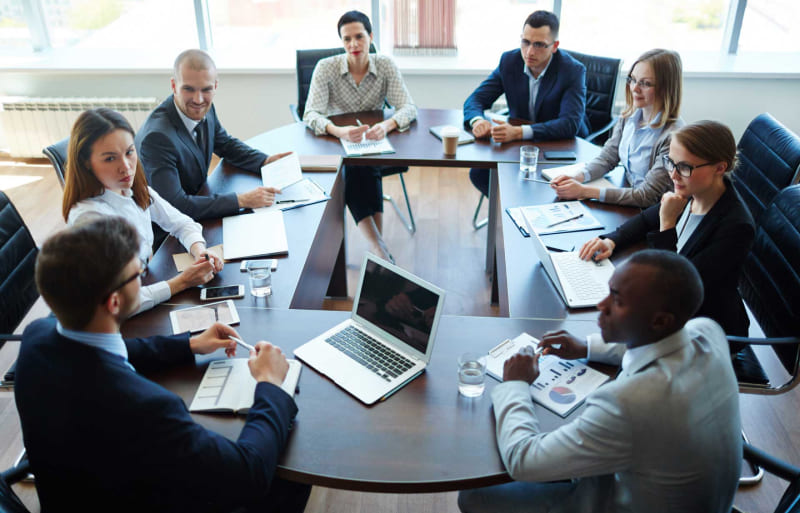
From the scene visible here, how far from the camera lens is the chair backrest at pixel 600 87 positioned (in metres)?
3.79

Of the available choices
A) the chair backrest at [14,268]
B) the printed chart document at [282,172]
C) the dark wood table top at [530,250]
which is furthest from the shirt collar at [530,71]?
the chair backrest at [14,268]

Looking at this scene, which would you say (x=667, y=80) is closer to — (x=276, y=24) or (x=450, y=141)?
(x=450, y=141)

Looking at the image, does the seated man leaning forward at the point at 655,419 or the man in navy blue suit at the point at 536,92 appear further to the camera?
the man in navy blue suit at the point at 536,92

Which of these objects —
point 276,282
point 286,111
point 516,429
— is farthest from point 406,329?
point 286,111

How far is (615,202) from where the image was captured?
2645mm

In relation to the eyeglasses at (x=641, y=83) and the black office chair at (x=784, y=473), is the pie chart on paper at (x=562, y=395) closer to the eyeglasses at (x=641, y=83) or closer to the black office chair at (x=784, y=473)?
the black office chair at (x=784, y=473)

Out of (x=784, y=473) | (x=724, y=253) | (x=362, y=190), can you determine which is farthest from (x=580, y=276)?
(x=362, y=190)

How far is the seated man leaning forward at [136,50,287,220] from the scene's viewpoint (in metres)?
2.54

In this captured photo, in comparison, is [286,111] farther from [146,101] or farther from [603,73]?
[603,73]

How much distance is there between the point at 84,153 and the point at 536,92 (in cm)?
248

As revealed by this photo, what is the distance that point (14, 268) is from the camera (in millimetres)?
2271

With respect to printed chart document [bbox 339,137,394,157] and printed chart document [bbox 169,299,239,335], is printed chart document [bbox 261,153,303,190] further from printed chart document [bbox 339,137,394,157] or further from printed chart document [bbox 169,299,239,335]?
printed chart document [bbox 169,299,239,335]

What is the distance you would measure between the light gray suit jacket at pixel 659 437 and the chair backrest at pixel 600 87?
2.72 m

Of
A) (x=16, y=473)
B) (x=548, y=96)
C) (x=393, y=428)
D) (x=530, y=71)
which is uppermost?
(x=530, y=71)
